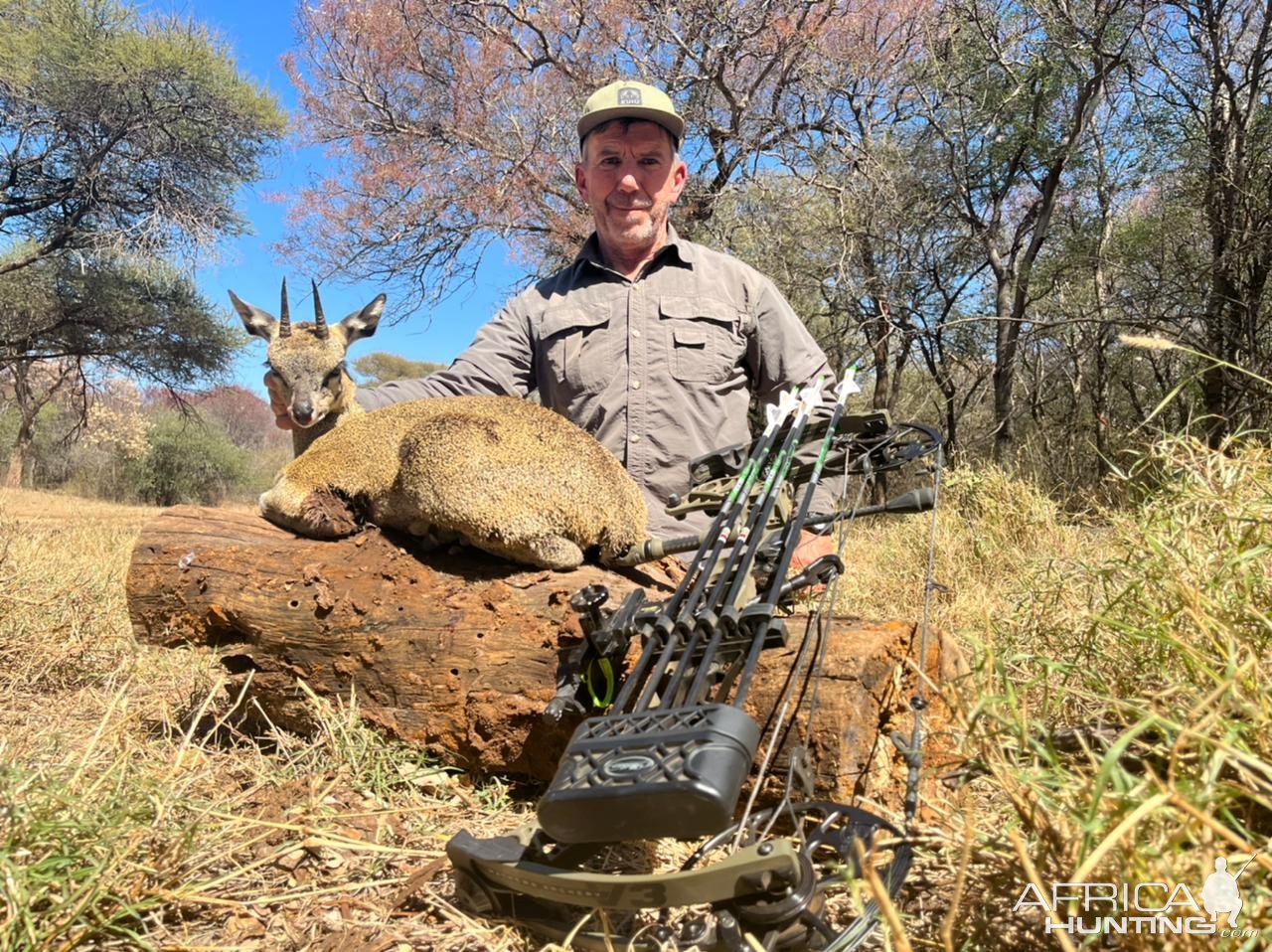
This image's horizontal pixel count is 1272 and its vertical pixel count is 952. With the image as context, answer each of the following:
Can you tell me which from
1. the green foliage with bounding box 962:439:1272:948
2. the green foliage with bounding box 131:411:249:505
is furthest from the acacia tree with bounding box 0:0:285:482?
the green foliage with bounding box 962:439:1272:948

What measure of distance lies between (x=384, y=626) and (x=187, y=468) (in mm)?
28606

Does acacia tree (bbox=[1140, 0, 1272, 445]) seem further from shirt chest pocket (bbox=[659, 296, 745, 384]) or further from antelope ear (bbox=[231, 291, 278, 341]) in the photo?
antelope ear (bbox=[231, 291, 278, 341])

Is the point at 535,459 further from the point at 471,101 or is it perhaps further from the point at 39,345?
the point at 39,345

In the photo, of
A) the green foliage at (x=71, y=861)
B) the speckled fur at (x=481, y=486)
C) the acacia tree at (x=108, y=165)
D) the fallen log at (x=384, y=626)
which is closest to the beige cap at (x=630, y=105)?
the speckled fur at (x=481, y=486)

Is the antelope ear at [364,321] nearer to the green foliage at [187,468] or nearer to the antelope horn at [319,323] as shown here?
the antelope horn at [319,323]

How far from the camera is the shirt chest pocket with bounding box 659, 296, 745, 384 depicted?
4.88 meters

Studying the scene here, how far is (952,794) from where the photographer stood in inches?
104

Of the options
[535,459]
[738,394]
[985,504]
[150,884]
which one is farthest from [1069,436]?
[150,884]

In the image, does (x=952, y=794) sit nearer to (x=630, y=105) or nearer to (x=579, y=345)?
(x=579, y=345)

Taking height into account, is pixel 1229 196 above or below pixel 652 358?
above

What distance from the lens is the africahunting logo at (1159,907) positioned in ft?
4.02

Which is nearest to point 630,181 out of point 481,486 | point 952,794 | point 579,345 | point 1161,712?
point 579,345

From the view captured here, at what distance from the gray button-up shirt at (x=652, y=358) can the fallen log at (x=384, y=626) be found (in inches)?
55.0

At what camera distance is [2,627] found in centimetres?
448
